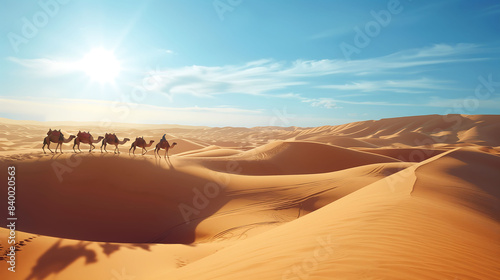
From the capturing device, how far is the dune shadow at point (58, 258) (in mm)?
4210

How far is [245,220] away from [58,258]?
5.45m

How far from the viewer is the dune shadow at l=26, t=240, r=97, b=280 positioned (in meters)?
4.21

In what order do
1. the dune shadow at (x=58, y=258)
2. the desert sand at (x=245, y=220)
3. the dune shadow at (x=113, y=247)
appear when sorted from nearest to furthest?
1. the desert sand at (x=245, y=220)
2. the dune shadow at (x=58, y=258)
3. the dune shadow at (x=113, y=247)

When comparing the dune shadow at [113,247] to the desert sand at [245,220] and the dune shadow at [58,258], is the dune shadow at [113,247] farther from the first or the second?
the dune shadow at [58,258]

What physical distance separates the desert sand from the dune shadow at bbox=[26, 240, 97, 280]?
17 millimetres

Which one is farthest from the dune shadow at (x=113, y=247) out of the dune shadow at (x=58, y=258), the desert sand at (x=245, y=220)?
the dune shadow at (x=58, y=258)

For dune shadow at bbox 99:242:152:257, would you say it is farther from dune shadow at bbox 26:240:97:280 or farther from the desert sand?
dune shadow at bbox 26:240:97:280

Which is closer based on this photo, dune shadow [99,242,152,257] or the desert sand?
the desert sand

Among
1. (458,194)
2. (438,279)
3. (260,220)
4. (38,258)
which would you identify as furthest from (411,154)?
(38,258)

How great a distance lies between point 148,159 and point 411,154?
26238mm

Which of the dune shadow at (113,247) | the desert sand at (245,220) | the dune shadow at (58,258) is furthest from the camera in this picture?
the dune shadow at (113,247)

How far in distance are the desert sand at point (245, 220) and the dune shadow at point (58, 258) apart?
17 mm

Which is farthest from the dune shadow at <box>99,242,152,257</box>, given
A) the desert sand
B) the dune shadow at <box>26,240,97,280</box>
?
the dune shadow at <box>26,240,97,280</box>

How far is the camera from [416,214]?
4672 mm
